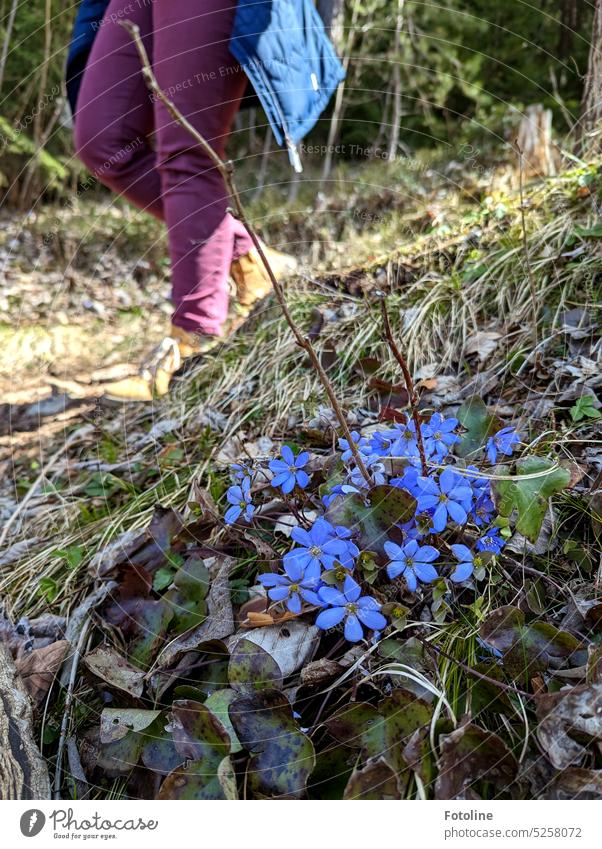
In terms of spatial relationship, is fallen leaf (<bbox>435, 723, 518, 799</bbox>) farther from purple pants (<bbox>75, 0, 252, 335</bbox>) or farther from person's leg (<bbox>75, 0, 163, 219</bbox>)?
person's leg (<bbox>75, 0, 163, 219</bbox>)

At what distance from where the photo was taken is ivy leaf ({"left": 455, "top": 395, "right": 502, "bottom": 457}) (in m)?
1.25

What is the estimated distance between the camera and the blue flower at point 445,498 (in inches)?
38.7

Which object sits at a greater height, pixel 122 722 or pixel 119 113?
pixel 119 113

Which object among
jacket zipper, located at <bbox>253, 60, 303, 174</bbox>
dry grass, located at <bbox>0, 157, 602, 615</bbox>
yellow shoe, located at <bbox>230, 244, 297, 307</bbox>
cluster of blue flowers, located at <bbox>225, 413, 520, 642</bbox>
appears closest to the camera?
cluster of blue flowers, located at <bbox>225, 413, 520, 642</bbox>

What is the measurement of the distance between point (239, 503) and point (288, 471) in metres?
0.10

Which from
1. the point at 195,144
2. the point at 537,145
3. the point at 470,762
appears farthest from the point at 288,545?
the point at 537,145

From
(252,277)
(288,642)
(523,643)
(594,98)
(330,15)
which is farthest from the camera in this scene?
(330,15)

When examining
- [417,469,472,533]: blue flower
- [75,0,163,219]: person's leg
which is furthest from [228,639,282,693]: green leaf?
[75,0,163,219]: person's leg

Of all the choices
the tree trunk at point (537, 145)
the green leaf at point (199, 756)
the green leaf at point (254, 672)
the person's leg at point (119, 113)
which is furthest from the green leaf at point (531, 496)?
the tree trunk at point (537, 145)

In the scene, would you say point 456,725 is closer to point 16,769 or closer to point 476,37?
point 16,769

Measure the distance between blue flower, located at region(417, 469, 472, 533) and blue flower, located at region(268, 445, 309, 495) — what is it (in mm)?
206

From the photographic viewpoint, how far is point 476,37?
212 inches

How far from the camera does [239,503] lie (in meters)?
1.14

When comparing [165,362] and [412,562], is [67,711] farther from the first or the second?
[165,362]
